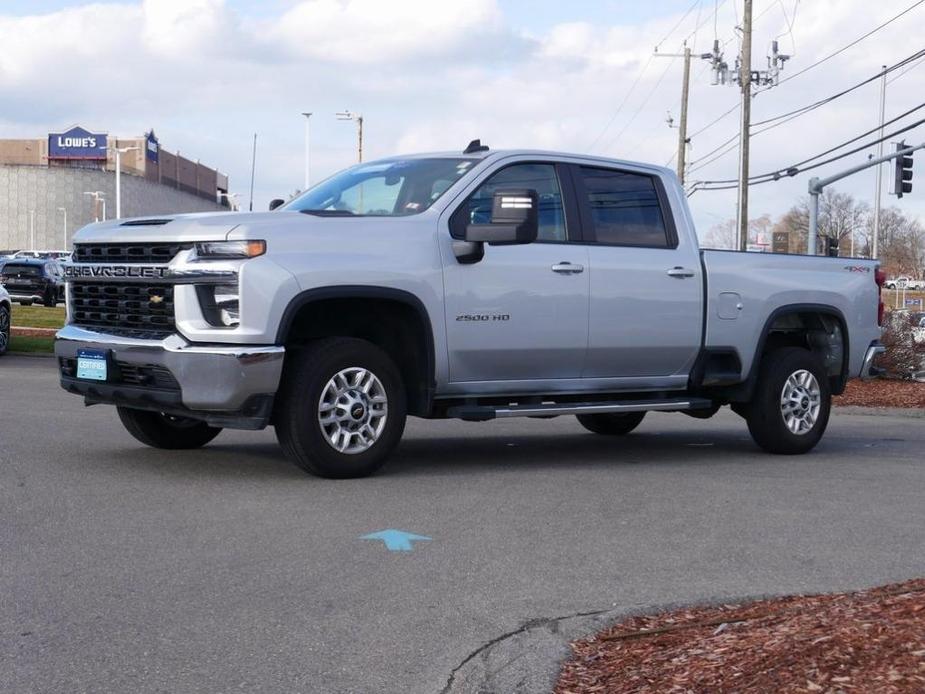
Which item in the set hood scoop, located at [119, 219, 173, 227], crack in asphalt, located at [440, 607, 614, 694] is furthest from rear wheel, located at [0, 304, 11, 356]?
crack in asphalt, located at [440, 607, 614, 694]

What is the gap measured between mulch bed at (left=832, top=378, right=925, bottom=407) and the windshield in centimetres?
982

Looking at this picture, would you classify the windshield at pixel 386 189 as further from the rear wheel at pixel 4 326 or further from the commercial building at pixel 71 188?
the commercial building at pixel 71 188

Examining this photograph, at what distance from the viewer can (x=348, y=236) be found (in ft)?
27.7

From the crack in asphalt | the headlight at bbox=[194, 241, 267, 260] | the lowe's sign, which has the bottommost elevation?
the crack in asphalt

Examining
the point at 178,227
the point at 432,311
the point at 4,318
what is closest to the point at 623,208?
the point at 432,311

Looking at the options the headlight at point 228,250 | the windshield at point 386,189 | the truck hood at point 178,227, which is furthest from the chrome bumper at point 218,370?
the windshield at point 386,189

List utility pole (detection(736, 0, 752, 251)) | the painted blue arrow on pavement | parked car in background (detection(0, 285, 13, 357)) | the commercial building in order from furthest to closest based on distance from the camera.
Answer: the commercial building → utility pole (detection(736, 0, 752, 251)) → parked car in background (detection(0, 285, 13, 357)) → the painted blue arrow on pavement

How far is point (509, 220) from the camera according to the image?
8.63 metres

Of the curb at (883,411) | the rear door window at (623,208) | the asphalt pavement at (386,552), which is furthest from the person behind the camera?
the curb at (883,411)

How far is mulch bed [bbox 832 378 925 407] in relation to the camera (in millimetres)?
18188

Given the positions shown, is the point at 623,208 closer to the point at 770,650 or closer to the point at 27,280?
the point at 770,650

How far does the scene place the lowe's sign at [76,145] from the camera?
443ft

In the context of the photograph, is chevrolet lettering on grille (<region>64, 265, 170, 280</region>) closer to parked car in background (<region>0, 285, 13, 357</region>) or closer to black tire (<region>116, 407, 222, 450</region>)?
black tire (<region>116, 407, 222, 450</region>)

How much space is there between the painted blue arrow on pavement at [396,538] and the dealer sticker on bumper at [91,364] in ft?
8.07
